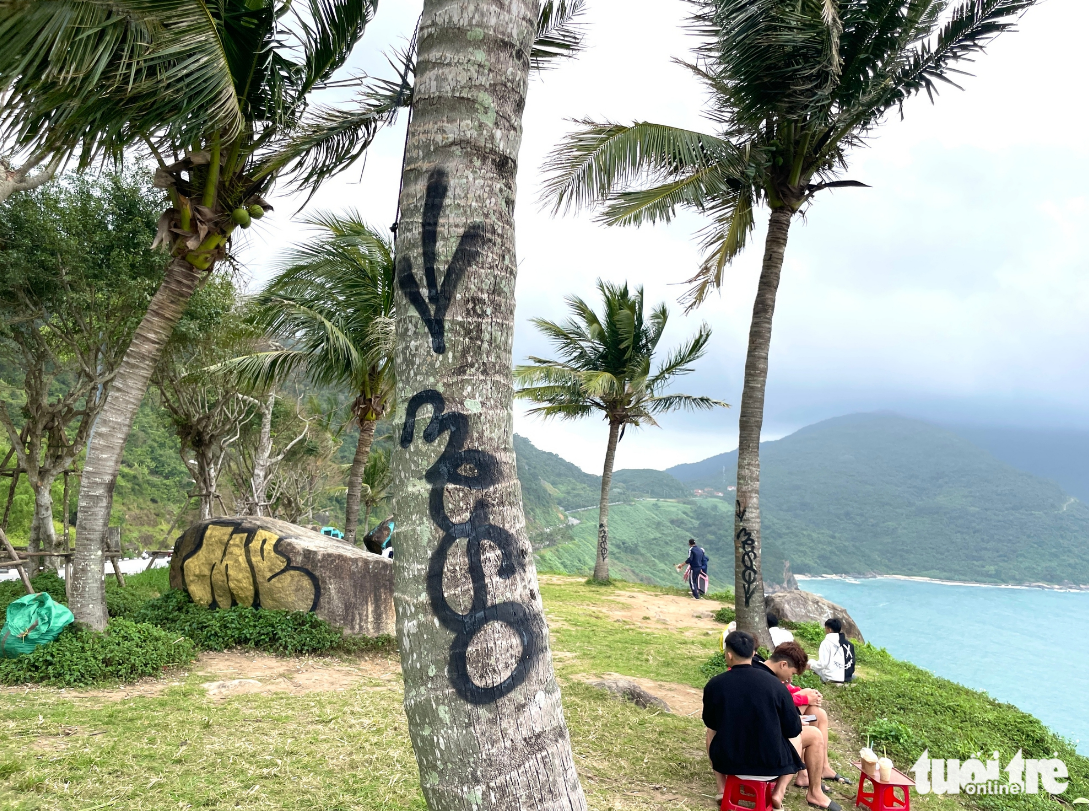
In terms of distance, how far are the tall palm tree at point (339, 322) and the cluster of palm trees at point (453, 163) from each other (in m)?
0.08

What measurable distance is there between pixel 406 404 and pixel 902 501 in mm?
97831

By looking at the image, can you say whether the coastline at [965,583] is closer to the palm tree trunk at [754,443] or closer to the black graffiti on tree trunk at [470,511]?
the palm tree trunk at [754,443]

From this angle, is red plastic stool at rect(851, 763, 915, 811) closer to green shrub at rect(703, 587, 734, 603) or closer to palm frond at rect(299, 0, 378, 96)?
palm frond at rect(299, 0, 378, 96)

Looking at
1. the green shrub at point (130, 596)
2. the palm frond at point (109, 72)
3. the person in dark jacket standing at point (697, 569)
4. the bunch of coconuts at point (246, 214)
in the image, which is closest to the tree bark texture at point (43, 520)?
the green shrub at point (130, 596)

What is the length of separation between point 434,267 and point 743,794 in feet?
13.4

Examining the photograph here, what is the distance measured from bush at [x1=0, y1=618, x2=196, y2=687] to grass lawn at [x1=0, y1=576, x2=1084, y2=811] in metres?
0.25

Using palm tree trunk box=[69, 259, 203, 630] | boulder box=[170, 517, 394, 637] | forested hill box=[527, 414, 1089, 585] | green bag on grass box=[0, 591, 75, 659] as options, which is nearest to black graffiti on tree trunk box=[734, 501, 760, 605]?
boulder box=[170, 517, 394, 637]

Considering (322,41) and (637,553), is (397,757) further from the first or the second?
(637,553)

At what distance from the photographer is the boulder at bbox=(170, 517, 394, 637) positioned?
28.4ft

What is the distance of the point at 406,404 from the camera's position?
2328 millimetres

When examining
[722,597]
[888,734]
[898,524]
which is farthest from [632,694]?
[898,524]

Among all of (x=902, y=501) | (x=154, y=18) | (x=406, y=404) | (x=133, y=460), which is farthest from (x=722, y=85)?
(x=902, y=501)

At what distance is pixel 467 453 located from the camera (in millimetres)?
2277

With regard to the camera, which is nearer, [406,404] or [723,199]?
[406,404]
